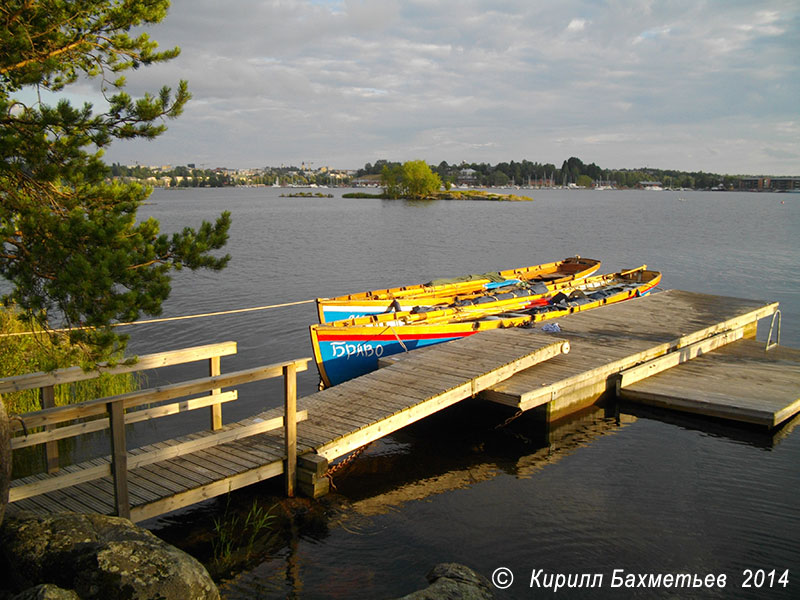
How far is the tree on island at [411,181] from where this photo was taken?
10738 centimetres

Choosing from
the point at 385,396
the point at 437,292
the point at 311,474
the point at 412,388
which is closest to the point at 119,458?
the point at 311,474

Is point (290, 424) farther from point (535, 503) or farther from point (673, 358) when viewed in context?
point (673, 358)

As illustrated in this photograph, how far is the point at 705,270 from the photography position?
32125mm

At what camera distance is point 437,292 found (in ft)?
54.4

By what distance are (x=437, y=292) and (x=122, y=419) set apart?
11.5 metres

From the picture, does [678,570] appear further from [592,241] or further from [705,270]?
[592,241]

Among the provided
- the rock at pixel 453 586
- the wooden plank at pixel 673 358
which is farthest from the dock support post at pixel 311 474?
the wooden plank at pixel 673 358

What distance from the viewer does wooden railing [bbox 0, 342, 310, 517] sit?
5.35 m

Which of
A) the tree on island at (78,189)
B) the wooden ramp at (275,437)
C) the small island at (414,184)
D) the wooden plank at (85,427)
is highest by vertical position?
the small island at (414,184)

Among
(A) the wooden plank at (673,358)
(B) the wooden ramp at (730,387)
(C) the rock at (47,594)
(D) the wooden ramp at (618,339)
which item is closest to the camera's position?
(C) the rock at (47,594)

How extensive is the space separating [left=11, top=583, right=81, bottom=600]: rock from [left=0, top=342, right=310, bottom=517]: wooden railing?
1.53m

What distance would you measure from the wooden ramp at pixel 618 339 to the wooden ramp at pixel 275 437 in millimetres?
437

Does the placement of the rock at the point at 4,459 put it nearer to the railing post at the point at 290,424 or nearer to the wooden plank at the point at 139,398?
the wooden plank at the point at 139,398

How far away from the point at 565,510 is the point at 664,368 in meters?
5.68
